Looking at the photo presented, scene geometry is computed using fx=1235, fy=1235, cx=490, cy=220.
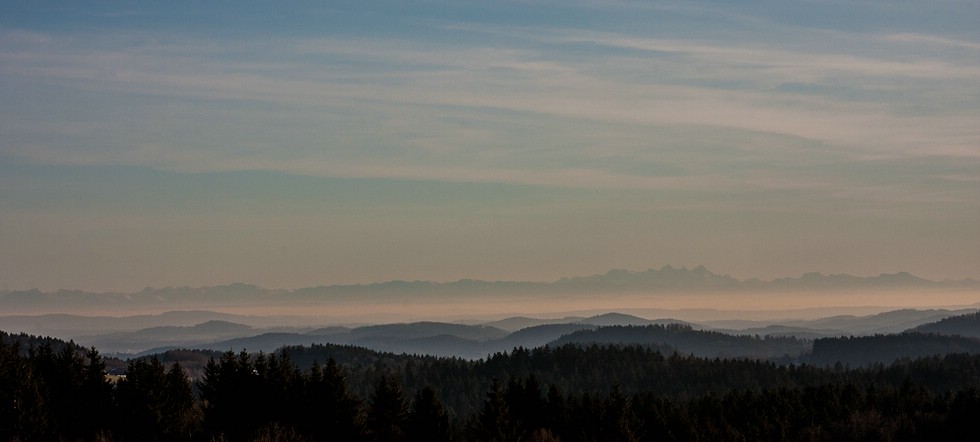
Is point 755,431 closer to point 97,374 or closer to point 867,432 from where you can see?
point 867,432

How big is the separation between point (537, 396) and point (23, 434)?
180 ft

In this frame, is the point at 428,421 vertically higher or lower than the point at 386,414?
lower

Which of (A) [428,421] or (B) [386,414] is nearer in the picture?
(A) [428,421]

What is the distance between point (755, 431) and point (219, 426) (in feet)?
235

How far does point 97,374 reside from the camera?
140 meters

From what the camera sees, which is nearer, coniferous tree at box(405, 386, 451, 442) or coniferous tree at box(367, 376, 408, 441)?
coniferous tree at box(405, 386, 451, 442)

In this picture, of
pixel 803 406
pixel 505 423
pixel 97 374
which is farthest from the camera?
pixel 803 406

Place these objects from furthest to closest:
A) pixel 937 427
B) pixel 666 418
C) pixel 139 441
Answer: pixel 937 427 → pixel 666 418 → pixel 139 441

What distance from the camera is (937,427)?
177m

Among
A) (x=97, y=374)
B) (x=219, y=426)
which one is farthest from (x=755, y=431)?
(x=97, y=374)

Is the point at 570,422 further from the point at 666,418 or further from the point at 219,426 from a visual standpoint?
the point at 219,426

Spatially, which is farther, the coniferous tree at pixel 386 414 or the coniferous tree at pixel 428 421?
the coniferous tree at pixel 386 414

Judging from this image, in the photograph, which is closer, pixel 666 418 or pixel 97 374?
pixel 97 374

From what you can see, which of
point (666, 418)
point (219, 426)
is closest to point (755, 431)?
point (666, 418)
